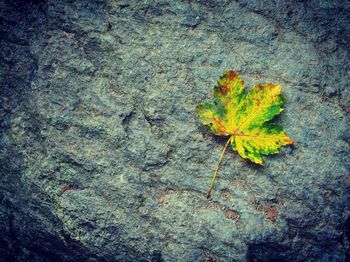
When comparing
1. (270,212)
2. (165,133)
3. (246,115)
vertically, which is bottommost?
(270,212)

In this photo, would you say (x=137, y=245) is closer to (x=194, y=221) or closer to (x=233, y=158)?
(x=194, y=221)

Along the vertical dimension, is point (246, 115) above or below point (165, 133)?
above

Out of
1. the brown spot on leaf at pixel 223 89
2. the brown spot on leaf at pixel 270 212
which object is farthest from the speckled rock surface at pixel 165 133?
the brown spot on leaf at pixel 223 89

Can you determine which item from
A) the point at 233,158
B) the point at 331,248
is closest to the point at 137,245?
the point at 233,158

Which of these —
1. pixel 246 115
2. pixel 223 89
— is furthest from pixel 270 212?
pixel 223 89

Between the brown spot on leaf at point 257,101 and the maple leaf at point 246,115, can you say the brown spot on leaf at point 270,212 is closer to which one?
the maple leaf at point 246,115

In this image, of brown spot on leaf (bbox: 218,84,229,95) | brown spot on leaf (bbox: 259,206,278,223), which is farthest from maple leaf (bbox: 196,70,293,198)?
brown spot on leaf (bbox: 259,206,278,223)

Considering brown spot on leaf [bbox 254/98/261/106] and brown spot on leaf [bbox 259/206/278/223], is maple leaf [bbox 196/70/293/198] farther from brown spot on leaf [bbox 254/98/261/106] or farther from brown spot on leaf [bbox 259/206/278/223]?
brown spot on leaf [bbox 259/206/278/223]

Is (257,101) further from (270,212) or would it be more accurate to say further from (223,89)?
Result: (270,212)
